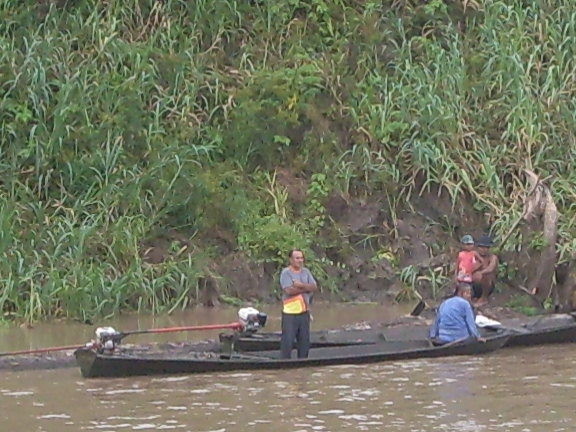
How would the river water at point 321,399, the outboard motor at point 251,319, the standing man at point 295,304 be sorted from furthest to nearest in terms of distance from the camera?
the outboard motor at point 251,319, the standing man at point 295,304, the river water at point 321,399

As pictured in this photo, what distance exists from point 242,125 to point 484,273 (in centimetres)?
441

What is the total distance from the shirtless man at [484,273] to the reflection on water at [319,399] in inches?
118

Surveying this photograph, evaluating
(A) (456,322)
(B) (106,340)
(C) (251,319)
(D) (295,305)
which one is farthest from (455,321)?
(B) (106,340)

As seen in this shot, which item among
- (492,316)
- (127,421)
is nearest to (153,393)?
(127,421)

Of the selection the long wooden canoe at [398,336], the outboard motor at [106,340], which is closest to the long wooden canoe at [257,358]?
the outboard motor at [106,340]

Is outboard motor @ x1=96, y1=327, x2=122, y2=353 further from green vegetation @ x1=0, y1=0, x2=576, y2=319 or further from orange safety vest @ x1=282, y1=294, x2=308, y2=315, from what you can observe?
green vegetation @ x1=0, y1=0, x2=576, y2=319

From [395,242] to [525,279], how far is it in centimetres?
212

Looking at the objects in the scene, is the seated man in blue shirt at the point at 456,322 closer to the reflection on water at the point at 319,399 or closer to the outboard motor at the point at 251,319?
the reflection on water at the point at 319,399

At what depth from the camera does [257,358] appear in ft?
43.6

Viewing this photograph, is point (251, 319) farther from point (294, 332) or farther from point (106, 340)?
point (106, 340)

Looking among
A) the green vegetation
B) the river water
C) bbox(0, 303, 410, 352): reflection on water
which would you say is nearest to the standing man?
the river water

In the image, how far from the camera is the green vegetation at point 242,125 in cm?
1744

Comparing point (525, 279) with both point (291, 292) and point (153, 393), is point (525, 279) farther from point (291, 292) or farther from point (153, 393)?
point (153, 393)

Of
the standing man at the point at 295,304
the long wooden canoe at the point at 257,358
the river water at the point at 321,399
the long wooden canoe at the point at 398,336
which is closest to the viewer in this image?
the river water at the point at 321,399
